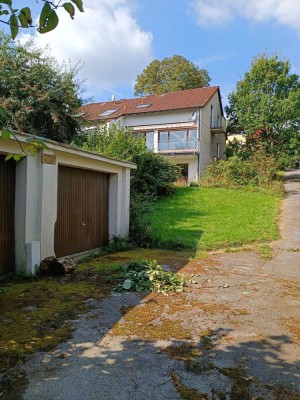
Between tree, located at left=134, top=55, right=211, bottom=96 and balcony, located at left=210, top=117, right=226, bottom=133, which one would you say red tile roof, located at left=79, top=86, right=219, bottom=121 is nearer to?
balcony, located at left=210, top=117, right=226, bottom=133

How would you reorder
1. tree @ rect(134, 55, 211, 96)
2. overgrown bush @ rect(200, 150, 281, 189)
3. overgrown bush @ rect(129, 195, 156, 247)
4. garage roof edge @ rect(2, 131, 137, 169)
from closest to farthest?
garage roof edge @ rect(2, 131, 137, 169)
overgrown bush @ rect(129, 195, 156, 247)
overgrown bush @ rect(200, 150, 281, 189)
tree @ rect(134, 55, 211, 96)

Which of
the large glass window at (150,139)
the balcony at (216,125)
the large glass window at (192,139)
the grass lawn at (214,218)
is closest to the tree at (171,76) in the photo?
the balcony at (216,125)

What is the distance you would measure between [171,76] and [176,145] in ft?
52.8

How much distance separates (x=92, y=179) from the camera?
8453 mm

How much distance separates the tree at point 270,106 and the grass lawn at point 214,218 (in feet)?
31.6

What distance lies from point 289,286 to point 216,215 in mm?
8618

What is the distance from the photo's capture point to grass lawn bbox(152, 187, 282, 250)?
10.1 metres

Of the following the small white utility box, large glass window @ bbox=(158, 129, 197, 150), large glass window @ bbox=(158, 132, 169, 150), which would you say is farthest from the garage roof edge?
large glass window @ bbox=(158, 132, 169, 150)

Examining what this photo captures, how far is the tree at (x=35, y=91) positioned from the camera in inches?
594

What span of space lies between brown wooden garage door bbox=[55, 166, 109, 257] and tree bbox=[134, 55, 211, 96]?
31839 millimetres

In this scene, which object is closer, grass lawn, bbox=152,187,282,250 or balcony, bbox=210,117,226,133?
grass lawn, bbox=152,187,282,250

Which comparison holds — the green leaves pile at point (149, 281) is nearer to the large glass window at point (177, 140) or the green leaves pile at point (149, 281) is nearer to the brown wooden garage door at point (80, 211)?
the brown wooden garage door at point (80, 211)

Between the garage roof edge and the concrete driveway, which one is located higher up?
the garage roof edge

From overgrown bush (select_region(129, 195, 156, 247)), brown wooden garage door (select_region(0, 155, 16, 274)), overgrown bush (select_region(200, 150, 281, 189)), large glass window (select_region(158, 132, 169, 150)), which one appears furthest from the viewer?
large glass window (select_region(158, 132, 169, 150))
